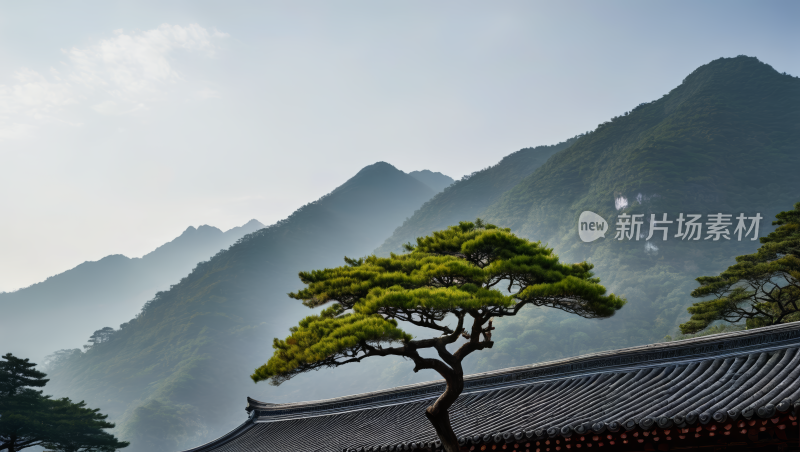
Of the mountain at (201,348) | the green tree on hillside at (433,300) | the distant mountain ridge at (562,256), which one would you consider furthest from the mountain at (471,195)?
the green tree on hillside at (433,300)

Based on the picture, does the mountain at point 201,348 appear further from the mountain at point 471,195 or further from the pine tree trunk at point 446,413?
the pine tree trunk at point 446,413

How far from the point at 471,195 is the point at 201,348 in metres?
60.0

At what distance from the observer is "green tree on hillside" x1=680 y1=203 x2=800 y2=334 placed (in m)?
15.1

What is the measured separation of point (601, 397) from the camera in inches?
241

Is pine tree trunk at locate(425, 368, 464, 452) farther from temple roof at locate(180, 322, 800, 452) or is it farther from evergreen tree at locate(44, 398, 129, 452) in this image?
evergreen tree at locate(44, 398, 129, 452)

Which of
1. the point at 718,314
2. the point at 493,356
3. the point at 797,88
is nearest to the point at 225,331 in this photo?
the point at 493,356

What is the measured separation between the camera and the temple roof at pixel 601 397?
4.55m

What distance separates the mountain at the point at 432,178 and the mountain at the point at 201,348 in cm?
7227

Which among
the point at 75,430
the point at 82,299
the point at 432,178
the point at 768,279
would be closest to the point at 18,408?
the point at 75,430

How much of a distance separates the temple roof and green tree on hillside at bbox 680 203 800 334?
11551 millimetres

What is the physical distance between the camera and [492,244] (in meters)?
6.07

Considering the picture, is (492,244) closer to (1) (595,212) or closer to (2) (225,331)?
(1) (595,212)

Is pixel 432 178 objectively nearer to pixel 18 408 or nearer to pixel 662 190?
pixel 662 190

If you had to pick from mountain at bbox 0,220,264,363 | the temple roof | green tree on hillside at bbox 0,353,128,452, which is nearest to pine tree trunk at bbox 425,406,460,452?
the temple roof
